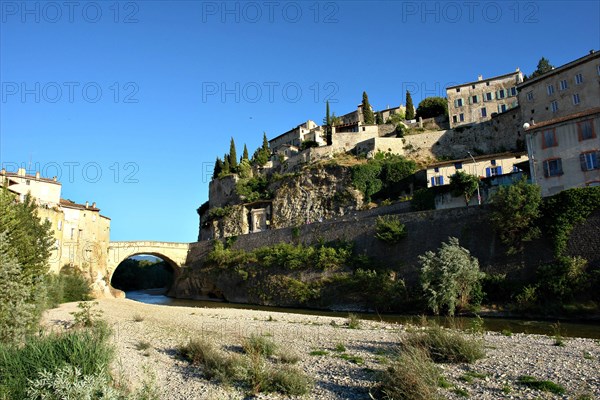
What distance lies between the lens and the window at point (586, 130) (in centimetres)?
2892

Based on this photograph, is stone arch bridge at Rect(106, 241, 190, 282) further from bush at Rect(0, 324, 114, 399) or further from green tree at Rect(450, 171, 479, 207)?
bush at Rect(0, 324, 114, 399)

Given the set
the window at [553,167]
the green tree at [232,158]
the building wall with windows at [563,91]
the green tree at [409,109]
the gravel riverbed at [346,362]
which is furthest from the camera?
the green tree at [232,158]

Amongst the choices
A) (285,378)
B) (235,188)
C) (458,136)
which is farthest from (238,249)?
(285,378)

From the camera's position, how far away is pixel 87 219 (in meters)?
49.6

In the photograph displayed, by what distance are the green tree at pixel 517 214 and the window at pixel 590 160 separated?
4173mm

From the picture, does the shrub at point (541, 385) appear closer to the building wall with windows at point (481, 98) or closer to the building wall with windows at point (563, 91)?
the building wall with windows at point (563, 91)

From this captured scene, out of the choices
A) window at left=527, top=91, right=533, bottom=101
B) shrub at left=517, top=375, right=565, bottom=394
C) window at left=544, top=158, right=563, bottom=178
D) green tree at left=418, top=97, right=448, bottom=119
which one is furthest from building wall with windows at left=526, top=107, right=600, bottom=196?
green tree at left=418, top=97, right=448, bottom=119

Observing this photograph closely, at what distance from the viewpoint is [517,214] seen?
2778 centimetres

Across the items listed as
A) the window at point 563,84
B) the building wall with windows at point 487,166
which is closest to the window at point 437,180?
the building wall with windows at point 487,166

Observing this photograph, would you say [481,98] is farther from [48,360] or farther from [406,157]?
[48,360]

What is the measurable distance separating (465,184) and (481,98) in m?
27.3

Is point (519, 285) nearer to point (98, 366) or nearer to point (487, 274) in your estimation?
point (487, 274)

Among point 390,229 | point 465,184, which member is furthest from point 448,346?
point 465,184

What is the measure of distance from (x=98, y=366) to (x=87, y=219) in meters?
43.8
